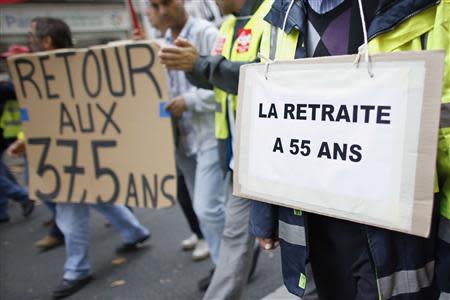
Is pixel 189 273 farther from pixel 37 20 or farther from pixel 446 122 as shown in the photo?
pixel 446 122

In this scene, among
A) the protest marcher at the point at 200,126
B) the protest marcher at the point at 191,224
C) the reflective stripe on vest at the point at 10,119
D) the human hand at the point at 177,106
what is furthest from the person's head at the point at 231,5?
the reflective stripe on vest at the point at 10,119

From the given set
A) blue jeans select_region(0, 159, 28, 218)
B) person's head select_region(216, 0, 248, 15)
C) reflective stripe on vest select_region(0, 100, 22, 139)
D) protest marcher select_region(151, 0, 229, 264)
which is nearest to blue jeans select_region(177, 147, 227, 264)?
protest marcher select_region(151, 0, 229, 264)

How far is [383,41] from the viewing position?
46.5 inches

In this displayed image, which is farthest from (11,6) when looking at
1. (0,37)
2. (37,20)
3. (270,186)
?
(270,186)

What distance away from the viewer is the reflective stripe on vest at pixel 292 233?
1.41m

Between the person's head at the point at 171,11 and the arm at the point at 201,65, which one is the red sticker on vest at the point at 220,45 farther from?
the person's head at the point at 171,11

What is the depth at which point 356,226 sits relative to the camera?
1313 millimetres

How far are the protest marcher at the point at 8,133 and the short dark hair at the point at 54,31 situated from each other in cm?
111

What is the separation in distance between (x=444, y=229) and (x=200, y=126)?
1865 mm

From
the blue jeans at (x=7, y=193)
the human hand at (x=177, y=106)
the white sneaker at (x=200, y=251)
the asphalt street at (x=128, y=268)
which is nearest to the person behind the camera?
the human hand at (x=177, y=106)

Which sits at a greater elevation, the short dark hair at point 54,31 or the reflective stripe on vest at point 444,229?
the short dark hair at point 54,31

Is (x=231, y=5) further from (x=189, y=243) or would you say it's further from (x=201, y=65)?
(x=189, y=243)

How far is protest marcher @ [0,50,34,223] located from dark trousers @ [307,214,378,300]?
3.59 metres

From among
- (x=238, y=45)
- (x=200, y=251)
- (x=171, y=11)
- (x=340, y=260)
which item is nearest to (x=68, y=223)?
(x=200, y=251)
